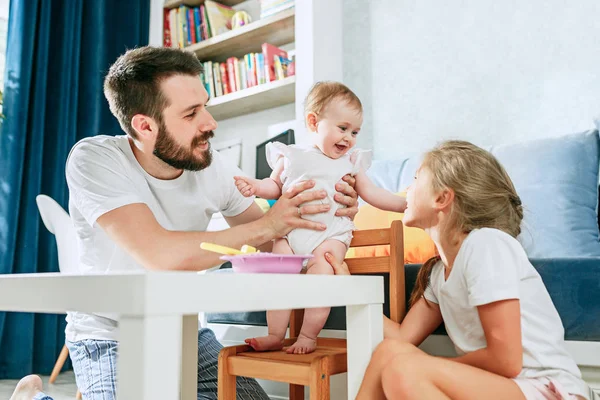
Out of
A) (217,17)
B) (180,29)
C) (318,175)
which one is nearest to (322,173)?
(318,175)

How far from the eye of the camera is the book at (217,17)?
3324 millimetres

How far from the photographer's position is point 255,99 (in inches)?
124

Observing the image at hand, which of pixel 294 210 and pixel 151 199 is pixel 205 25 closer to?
pixel 151 199

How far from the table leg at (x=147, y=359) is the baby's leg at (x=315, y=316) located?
755 millimetres

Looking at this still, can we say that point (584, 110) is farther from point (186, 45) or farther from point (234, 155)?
point (186, 45)

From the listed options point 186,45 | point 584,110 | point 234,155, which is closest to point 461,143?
point 584,110

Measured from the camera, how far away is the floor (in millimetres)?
2383

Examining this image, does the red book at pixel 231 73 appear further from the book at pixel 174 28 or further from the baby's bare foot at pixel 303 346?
the baby's bare foot at pixel 303 346

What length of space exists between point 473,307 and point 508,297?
16cm

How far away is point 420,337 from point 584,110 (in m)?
1.45

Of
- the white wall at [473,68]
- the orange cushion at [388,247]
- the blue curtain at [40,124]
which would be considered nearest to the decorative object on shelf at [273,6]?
the white wall at [473,68]

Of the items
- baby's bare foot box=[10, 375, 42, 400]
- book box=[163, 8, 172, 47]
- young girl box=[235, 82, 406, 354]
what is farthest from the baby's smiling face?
book box=[163, 8, 172, 47]

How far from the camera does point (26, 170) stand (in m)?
3.08

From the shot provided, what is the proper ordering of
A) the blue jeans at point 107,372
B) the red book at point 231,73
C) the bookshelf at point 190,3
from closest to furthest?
the blue jeans at point 107,372
the red book at point 231,73
the bookshelf at point 190,3
